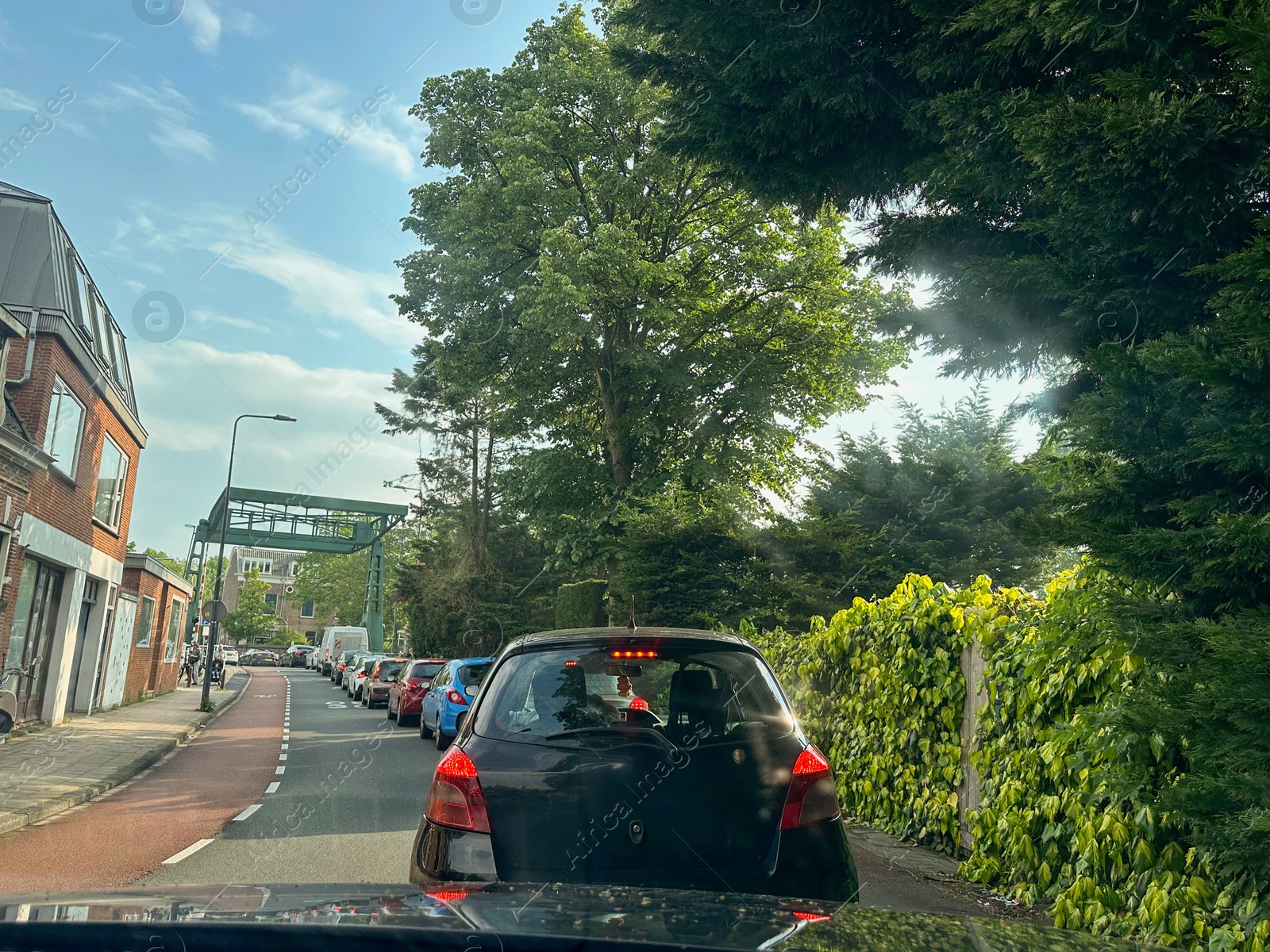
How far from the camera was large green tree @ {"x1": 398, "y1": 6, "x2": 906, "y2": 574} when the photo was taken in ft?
79.2

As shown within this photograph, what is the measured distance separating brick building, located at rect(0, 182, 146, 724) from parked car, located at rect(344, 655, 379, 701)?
378 inches

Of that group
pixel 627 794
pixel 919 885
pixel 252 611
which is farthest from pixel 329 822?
pixel 252 611

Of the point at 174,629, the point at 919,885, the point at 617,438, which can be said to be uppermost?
the point at 617,438

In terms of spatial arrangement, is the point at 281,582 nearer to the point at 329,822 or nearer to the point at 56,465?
the point at 56,465

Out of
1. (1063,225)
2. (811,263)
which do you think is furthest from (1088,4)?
(811,263)

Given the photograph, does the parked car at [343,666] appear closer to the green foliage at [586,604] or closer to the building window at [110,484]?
the green foliage at [586,604]

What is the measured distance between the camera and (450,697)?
54.7ft

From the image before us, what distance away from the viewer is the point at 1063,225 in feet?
15.8

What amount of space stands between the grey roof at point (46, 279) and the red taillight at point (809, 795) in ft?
56.7

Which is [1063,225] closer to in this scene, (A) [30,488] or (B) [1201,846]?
(B) [1201,846]

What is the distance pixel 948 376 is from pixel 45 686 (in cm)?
1889

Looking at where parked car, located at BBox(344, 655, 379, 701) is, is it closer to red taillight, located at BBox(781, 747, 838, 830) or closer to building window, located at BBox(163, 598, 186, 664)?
building window, located at BBox(163, 598, 186, 664)

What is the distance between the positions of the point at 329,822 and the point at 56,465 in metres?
11.9

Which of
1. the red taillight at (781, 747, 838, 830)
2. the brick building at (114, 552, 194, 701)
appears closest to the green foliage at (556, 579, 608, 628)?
the brick building at (114, 552, 194, 701)
